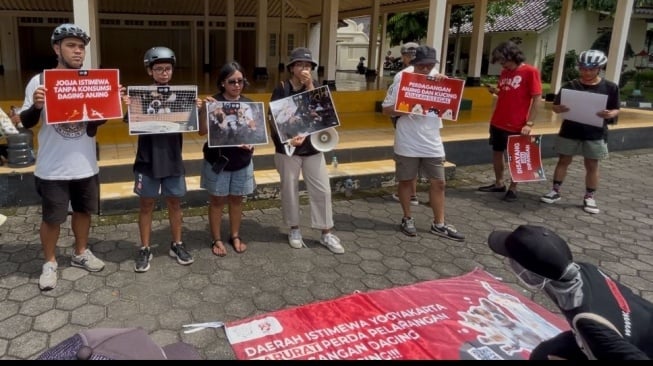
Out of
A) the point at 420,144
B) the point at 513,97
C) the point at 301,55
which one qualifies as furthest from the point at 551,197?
the point at 301,55

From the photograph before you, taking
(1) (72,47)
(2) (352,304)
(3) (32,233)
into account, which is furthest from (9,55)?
(2) (352,304)

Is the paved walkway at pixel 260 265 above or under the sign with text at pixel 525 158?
under

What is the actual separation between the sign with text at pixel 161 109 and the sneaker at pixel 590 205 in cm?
445

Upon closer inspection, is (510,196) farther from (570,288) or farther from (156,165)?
(570,288)

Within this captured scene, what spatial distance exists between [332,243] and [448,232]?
1.18 metres

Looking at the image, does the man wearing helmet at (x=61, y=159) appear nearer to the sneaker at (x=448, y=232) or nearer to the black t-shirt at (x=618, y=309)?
the sneaker at (x=448, y=232)

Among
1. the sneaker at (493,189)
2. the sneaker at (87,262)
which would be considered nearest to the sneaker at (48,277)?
the sneaker at (87,262)

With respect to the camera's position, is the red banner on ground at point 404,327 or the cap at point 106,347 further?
the red banner on ground at point 404,327

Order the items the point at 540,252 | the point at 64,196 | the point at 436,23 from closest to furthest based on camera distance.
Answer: the point at 540,252
the point at 64,196
the point at 436,23

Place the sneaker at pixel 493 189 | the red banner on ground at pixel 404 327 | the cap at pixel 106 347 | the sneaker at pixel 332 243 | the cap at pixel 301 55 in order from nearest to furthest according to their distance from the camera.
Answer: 1. the cap at pixel 106 347
2. the red banner on ground at pixel 404 327
3. the cap at pixel 301 55
4. the sneaker at pixel 332 243
5. the sneaker at pixel 493 189

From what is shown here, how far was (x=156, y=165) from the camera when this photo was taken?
3600 millimetres

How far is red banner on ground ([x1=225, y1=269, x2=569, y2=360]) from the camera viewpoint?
2.83m

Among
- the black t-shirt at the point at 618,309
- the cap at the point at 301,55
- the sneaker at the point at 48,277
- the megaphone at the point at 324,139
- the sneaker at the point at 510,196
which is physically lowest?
the sneaker at the point at 48,277

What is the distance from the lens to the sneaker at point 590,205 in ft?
Answer: 18.1
